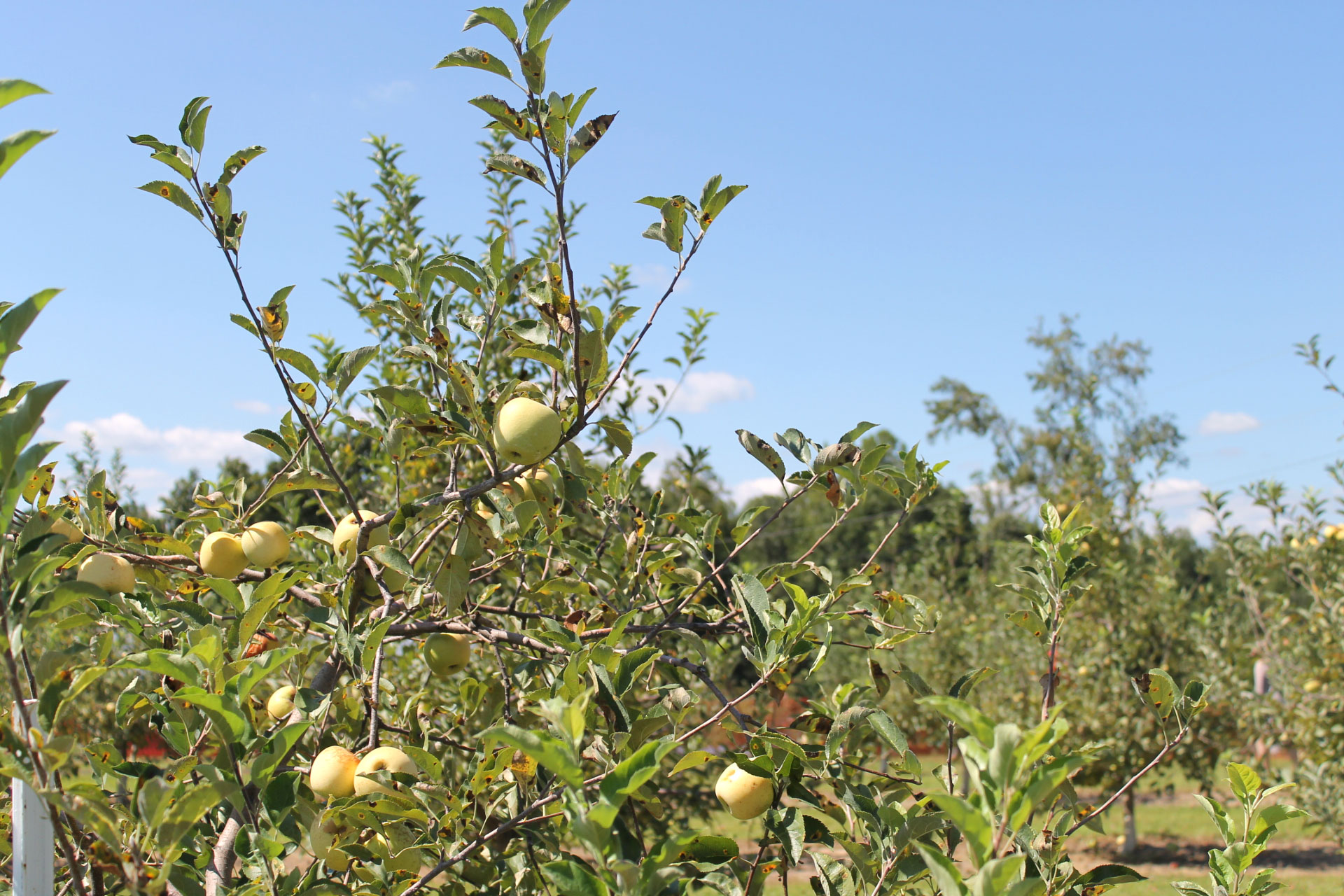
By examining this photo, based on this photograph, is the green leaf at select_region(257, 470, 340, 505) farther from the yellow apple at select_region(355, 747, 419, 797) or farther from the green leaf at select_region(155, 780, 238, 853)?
the green leaf at select_region(155, 780, 238, 853)

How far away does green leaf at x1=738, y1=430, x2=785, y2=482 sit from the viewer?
1.83 m

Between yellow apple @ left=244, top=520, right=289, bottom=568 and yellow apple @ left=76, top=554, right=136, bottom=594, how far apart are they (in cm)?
24

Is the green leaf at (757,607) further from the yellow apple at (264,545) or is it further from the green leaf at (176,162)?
the green leaf at (176,162)

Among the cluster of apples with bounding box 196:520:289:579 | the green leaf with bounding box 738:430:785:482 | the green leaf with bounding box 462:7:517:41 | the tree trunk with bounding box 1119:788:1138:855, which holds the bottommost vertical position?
the tree trunk with bounding box 1119:788:1138:855

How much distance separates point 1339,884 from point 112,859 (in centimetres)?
1014

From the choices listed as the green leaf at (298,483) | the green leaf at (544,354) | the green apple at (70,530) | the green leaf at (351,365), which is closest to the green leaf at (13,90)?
the green leaf at (544,354)

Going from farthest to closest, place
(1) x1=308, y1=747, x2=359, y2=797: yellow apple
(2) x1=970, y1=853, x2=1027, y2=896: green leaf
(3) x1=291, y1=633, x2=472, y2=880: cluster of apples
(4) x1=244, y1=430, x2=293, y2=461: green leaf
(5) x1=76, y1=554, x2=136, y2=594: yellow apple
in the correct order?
1. (4) x1=244, y1=430, x2=293, y2=461: green leaf
2. (5) x1=76, y1=554, x2=136, y2=594: yellow apple
3. (1) x1=308, y1=747, x2=359, y2=797: yellow apple
4. (3) x1=291, y1=633, x2=472, y2=880: cluster of apples
5. (2) x1=970, y1=853, x2=1027, y2=896: green leaf

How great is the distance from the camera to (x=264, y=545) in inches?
80.4

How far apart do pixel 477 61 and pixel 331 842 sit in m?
1.48

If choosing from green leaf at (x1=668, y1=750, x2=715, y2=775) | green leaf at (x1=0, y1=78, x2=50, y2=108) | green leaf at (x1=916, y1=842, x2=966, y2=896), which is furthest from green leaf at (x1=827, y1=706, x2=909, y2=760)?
green leaf at (x1=0, y1=78, x2=50, y2=108)

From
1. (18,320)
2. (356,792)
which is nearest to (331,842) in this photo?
(356,792)

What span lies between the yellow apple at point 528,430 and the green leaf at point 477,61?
0.55m

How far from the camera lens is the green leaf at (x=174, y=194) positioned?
5.39ft

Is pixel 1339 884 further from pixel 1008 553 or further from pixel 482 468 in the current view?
pixel 482 468
